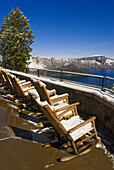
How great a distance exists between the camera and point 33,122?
162 inches

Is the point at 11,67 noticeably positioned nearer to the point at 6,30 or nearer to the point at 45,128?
the point at 6,30

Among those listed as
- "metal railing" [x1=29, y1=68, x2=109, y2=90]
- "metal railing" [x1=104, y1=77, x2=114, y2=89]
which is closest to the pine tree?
"metal railing" [x1=29, y1=68, x2=109, y2=90]

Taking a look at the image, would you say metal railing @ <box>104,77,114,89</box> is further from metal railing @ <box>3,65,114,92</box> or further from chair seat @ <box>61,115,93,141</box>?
chair seat @ <box>61,115,93,141</box>

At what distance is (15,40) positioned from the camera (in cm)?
2294

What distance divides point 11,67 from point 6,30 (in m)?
6.48

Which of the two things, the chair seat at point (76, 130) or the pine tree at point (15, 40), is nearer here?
the chair seat at point (76, 130)

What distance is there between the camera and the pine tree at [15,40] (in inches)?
886

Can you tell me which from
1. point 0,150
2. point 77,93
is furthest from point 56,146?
point 77,93

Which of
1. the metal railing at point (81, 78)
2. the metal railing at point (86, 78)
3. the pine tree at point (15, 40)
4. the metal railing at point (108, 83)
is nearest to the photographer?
the metal railing at point (108, 83)

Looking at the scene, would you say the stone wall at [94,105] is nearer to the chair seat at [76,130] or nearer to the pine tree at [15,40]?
the chair seat at [76,130]

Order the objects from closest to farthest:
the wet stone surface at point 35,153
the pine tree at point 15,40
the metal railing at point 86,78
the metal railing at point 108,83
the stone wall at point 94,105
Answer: the wet stone surface at point 35,153 → the stone wall at point 94,105 → the metal railing at point 108,83 → the metal railing at point 86,78 → the pine tree at point 15,40

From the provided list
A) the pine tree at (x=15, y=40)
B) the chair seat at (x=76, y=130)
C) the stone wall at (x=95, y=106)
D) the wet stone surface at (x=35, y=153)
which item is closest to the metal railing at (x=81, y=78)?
the stone wall at (x=95, y=106)

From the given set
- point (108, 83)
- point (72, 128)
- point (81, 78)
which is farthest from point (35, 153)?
point (81, 78)

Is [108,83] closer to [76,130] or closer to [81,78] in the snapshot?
[81,78]
